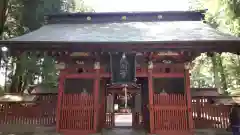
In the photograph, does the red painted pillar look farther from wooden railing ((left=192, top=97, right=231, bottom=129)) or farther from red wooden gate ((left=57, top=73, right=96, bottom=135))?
wooden railing ((left=192, top=97, right=231, bottom=129))

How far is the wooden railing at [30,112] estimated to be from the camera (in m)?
8.74

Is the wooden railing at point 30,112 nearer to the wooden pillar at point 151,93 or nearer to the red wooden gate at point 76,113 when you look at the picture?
the red wooden gate at point 76,113

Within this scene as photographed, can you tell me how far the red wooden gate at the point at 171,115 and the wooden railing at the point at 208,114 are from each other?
935 mm

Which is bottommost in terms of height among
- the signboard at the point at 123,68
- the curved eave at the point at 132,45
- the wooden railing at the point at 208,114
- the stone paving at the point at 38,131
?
the stone paving at the point at 38,131

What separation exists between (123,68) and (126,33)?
4.69 feet

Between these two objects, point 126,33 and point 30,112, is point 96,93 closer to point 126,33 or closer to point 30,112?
point 126,33

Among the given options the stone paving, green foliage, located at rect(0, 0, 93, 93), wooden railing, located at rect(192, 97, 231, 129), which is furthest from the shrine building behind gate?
green foliage, located at rect(0, 0, 93, 93)

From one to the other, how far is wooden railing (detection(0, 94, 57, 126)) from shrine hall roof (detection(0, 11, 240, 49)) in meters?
2.75

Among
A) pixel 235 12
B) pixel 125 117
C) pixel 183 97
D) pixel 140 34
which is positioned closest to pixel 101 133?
pixel 183 97

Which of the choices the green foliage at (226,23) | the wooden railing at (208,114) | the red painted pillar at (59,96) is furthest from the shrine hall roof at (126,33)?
the wooden railing at (208,114)

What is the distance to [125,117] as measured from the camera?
1580cm

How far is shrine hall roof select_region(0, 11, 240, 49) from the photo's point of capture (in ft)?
23.1

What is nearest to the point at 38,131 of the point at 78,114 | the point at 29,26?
the point at 78,114

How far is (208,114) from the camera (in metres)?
8.47
